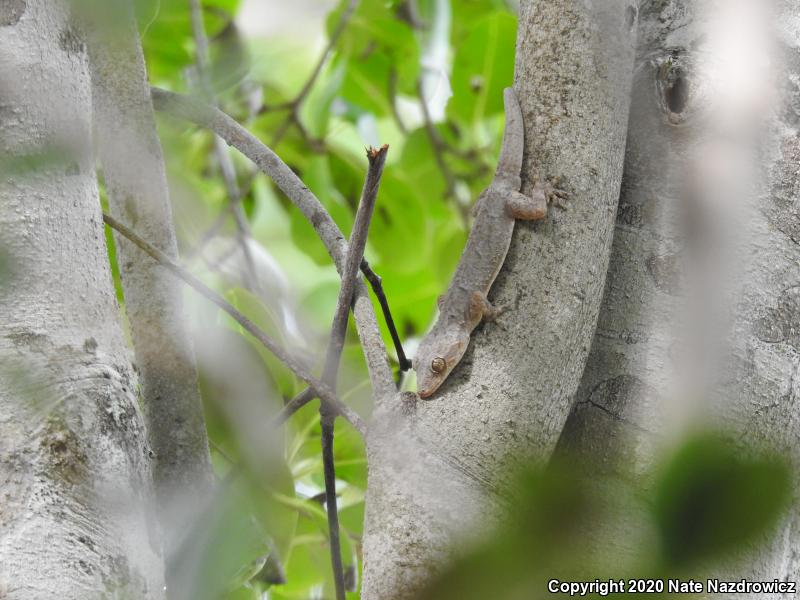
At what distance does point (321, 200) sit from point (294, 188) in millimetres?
1271

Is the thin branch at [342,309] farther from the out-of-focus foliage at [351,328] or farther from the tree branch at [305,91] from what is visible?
the tree branch at [305,91]

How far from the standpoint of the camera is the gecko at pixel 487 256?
1.26 m

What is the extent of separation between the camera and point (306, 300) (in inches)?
113

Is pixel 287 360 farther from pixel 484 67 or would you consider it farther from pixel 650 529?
pixel 484 67

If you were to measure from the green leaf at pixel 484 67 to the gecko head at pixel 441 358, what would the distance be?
1.47 m

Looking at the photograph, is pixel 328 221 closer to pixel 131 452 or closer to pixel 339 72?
pixel 131 452

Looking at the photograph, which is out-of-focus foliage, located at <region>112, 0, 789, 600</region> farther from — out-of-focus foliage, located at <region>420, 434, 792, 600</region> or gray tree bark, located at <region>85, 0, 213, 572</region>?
gray tree bark, located at <region>85, 0, 213, 572</region>

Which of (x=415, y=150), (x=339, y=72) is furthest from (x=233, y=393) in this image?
(x=415, y=150)

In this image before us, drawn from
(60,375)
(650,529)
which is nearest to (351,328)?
(60,375)

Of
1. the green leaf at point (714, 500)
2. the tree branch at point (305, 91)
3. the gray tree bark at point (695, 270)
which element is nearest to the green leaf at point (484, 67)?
the tree branch at point (305, 91)

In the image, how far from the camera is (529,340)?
1.18 metres

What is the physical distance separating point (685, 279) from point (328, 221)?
0.59 metres

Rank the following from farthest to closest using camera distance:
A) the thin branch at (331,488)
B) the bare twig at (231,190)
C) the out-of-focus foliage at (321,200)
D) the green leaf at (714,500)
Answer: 1. the bare twig at (231,190)
2. the out-of-focus foliage at (321,200)
3. the thin branch at (331,488)
4. the green leaf at (714,500)

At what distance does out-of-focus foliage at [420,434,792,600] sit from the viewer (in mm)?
375
